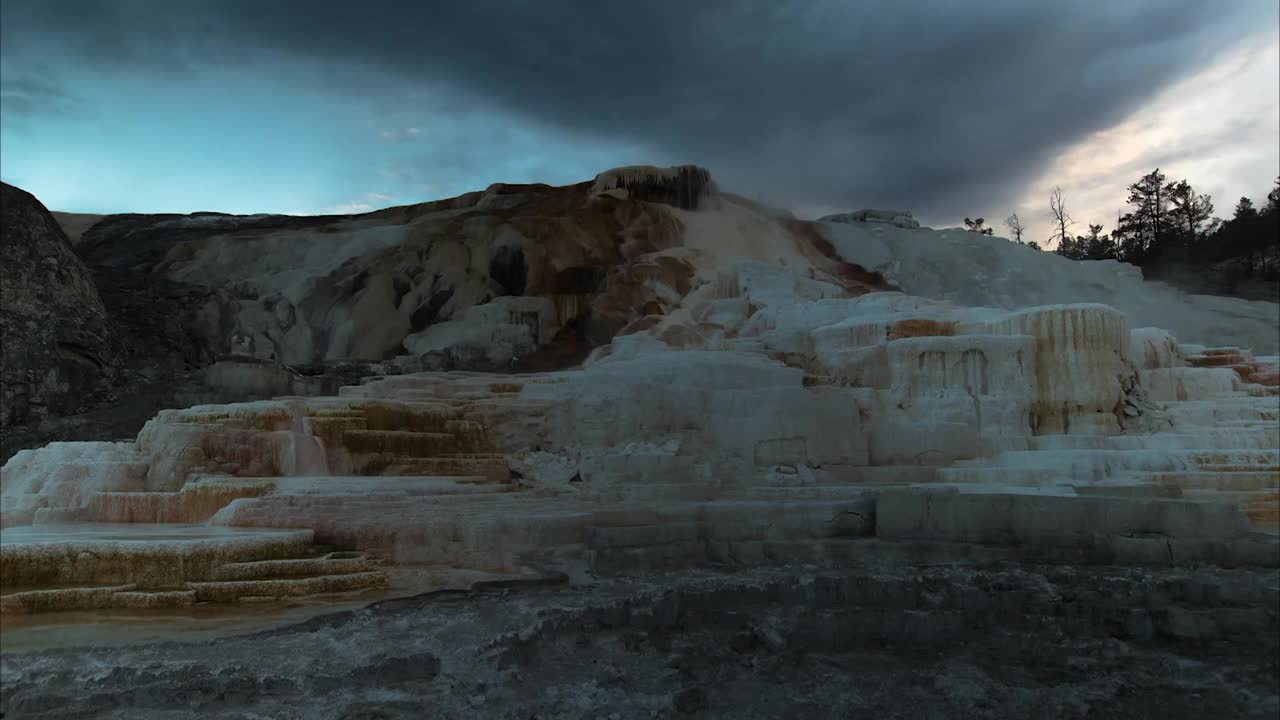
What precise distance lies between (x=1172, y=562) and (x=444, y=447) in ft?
20.1

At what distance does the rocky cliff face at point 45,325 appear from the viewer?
10.1 meters

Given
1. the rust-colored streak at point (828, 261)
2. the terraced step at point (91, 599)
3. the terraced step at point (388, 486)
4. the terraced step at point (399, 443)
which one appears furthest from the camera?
the rust-colored streak at point (828, 261)

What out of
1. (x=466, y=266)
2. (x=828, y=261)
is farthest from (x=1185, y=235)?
(x=466, y=266)

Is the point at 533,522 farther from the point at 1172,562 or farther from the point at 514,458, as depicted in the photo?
the point at 1172,562

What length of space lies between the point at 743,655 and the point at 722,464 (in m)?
3.77

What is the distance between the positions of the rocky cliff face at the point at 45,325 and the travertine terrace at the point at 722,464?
165 inches

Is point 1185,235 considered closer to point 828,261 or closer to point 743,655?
point 828,261

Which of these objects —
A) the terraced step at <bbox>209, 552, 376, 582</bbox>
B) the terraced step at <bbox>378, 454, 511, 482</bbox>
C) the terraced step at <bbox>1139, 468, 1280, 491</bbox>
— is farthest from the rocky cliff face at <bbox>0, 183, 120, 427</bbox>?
the terraced step at <bbox>1139, 468, 1280, 491</bbox>

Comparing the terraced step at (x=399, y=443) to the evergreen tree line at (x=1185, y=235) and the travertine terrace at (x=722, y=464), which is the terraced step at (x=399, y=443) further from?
the evergreen tree line at (x=1185, y=235)

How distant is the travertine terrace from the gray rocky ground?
20.6 inches

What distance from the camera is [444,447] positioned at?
8102 millimetres

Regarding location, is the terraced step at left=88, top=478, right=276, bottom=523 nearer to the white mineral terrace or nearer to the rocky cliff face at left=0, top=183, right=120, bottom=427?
the white mineral terrace

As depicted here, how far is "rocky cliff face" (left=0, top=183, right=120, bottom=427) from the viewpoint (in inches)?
397

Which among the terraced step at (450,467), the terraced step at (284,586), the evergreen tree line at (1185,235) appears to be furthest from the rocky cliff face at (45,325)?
the evergreen tree line at (1185,235)
